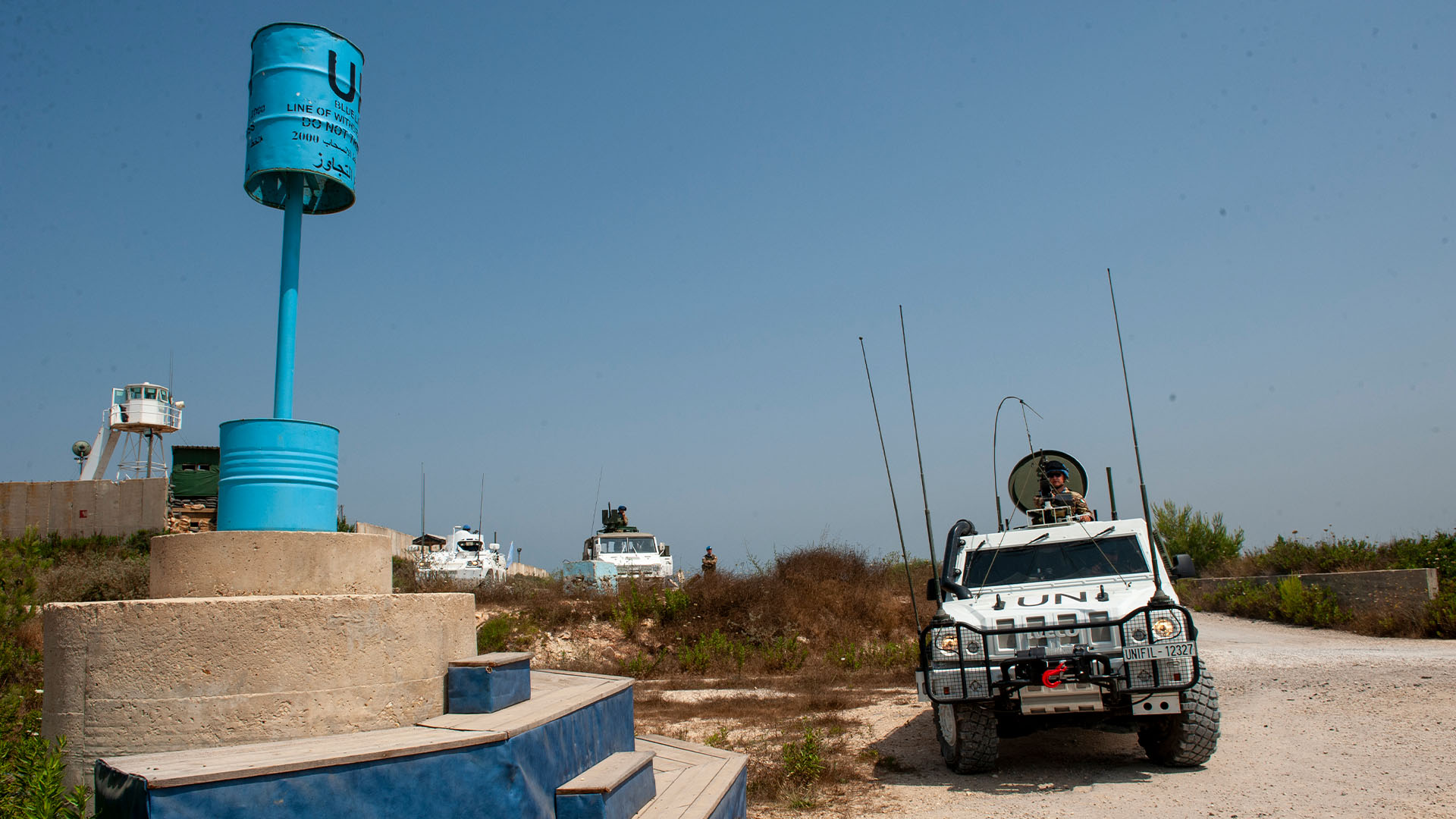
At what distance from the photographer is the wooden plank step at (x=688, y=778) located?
14.2ft

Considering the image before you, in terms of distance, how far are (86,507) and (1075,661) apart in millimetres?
28332

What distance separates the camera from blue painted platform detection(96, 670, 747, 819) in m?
3.03

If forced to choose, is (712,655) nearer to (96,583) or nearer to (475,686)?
(96,583)

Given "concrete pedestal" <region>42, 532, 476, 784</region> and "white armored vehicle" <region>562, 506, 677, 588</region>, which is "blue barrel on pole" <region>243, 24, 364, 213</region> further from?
"white armored vehicle" <region>562, 506, 677, 588</region>

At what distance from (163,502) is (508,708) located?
26.1 meters

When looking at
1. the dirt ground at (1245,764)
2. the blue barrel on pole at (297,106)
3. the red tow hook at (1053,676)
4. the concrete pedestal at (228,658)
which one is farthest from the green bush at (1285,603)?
the blue barrel on pole at (297,106)

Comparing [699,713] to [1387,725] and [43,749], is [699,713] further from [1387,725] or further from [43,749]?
[43,749]

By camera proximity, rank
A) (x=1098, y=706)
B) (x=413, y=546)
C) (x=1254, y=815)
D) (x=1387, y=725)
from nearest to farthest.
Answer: (x=1254, y=815) < (x=1098, y=706) < (x=1387, y=725) < (x=413, y=546)

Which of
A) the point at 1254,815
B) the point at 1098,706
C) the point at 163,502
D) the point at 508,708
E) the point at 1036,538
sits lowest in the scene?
the point at 1254,815

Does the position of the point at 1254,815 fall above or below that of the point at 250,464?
below

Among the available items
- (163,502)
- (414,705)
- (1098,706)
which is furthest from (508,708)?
(163,502)

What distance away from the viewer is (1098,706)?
627cm

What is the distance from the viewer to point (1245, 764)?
265 inches

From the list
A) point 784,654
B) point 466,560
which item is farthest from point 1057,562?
point 466,560
